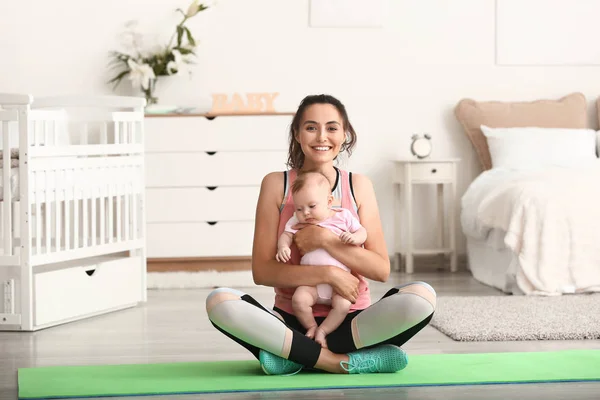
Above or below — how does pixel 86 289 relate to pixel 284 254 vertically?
below

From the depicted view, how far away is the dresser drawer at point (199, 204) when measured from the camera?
4312mm

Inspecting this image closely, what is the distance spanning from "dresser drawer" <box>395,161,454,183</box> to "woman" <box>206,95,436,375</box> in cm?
230

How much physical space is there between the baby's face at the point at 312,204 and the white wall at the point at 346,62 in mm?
2633

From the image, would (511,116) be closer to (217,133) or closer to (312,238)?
(217,133)

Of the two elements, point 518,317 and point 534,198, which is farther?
point 534,198

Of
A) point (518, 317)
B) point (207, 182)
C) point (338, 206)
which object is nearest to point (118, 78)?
point (207, 182)

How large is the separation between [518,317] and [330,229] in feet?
3.99

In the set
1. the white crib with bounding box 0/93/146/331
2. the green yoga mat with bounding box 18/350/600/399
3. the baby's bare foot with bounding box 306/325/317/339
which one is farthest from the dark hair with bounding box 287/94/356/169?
the white crib with bounding box 0/93/146/331

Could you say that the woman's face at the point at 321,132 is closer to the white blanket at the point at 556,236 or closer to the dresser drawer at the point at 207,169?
the white blanket at the point at 556,236

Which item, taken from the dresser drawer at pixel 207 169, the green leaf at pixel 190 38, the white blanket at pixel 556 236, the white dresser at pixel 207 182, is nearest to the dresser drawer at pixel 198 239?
the white dresser at pixel 207 182

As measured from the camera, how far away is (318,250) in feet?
7.51

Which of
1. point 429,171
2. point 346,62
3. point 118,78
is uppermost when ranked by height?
point 346,62

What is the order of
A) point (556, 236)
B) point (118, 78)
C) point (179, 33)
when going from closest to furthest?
point (556, 236) → point (179, 33) → point (118, 78)

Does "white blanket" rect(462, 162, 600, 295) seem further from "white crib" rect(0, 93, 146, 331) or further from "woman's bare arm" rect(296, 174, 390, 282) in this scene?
"white crib" rect(0, 93, 146, 331)
